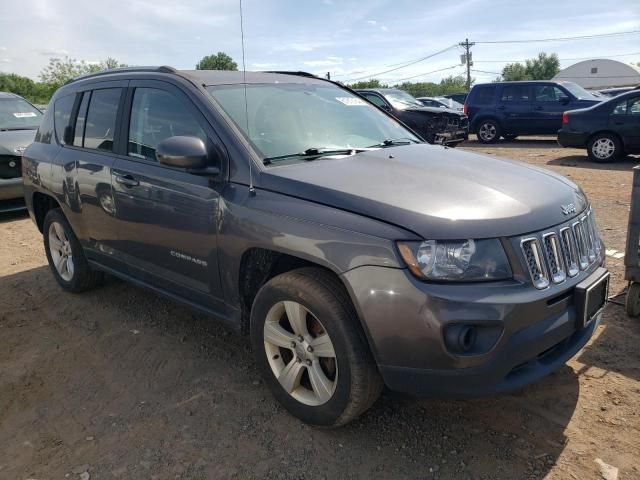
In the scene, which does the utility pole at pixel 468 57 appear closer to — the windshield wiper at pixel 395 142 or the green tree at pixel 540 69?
the green tree at pixel 540 69

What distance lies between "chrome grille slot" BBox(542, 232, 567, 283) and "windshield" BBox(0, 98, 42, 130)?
342 inches

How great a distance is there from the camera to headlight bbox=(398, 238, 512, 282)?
2.19 m

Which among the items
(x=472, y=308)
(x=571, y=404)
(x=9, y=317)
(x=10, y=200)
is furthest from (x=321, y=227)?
(x=10, y=200)

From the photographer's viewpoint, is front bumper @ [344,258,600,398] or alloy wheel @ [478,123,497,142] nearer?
front bumper @ [344,258,600,398]

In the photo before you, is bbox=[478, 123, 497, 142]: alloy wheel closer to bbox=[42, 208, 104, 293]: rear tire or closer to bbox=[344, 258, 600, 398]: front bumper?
bbox=[42, 208, 104, 293]: rear tire

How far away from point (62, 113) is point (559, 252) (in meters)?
4.11

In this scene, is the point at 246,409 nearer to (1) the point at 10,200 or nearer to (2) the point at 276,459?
(2) the point at 276,459

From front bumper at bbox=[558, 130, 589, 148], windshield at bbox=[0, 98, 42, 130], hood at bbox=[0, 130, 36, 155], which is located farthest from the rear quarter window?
hood at bbox=[0, 130, 36, 155]

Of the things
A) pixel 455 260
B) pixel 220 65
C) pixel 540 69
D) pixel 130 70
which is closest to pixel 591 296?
pixel 455 260

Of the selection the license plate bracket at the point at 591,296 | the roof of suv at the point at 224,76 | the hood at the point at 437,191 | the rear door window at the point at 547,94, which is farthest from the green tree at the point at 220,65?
the rear door window at the point at 547,94

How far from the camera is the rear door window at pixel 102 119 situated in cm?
384

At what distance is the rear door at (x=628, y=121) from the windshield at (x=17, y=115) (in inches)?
433

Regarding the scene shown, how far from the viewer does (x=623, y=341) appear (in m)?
3.46

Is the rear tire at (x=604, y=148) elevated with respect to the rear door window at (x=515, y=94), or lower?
lower
